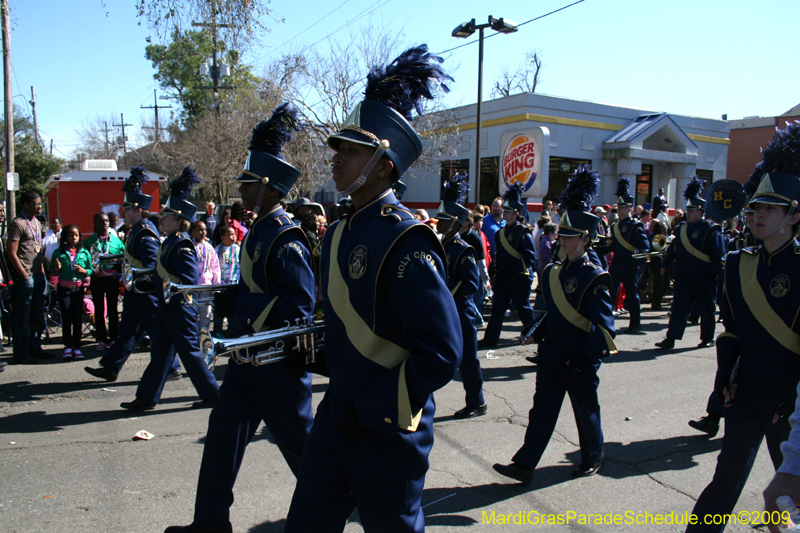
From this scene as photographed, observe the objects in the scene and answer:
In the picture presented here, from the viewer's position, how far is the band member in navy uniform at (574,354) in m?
4.02

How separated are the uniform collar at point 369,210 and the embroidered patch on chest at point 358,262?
0.49ft

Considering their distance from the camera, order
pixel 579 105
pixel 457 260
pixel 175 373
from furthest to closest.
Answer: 1. pixel 579 105
2. pixel 175 373
3. pixel 457 260

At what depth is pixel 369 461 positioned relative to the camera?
215 centimetres

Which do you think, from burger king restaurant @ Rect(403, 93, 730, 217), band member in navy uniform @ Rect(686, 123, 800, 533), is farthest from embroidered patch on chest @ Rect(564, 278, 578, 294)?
burger king restaurant @ Rect(403, 93, 730, 217)

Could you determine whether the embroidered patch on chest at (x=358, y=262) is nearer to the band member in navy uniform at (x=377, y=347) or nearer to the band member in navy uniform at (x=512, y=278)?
the band member in navy uniform at (x=377, y=347)

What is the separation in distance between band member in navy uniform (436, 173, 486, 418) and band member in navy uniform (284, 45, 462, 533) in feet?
8.95

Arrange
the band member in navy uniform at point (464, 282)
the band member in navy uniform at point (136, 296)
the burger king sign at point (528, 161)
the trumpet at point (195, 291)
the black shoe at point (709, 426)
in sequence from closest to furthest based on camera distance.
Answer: the trumpet at point (195, 291)
the black shoe at point (709, 426)
the band member in navy uniform at point (464, 282)
the band member in navy uniform at point (136, 296)
the burger king sign at point (528, 161)

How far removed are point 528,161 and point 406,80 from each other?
15.3 metres

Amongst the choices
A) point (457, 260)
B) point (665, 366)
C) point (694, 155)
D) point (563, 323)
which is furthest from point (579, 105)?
point (563, 323)

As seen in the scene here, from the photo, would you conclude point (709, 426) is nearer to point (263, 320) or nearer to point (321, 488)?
point (263, 320)

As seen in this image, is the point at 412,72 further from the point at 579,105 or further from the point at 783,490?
the point at 579,105

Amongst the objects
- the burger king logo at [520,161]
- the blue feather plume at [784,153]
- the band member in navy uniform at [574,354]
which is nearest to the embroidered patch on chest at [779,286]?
the blue feather plume at [784,153]

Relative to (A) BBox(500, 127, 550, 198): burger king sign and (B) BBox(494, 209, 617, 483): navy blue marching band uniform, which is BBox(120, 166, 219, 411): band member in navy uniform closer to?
(B) BBox(494, 209, 617, 483): navy blue marching band uniform

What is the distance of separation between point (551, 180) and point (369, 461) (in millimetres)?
23236
